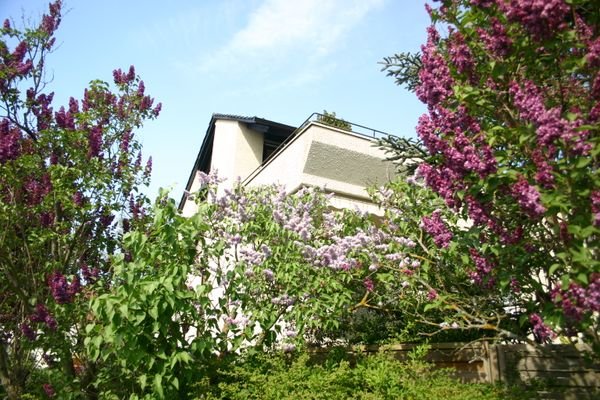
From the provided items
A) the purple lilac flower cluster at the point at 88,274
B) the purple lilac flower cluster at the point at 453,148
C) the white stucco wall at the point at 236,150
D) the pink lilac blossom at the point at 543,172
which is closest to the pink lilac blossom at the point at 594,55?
the pink lilac blossom at the point at 543,172

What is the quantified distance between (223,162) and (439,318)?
1088 cm

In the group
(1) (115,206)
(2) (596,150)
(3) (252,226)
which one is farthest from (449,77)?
(1) (115,206)

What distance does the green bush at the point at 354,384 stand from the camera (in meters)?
4.35

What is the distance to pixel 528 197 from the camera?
3125 millimetres

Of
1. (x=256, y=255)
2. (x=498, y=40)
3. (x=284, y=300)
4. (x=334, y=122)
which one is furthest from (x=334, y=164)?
(x=498, y=40)

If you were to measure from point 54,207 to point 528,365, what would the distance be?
273 inches

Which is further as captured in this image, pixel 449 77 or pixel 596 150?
pixel 449 77

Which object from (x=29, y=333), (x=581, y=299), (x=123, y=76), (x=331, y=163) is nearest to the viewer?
(x=581, y=299)

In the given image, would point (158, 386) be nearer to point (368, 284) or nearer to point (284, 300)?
point (284, 300)

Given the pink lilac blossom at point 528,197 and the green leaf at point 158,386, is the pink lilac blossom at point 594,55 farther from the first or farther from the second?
the green leaf at point 158,386

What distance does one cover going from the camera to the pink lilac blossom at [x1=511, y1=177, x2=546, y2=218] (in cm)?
308

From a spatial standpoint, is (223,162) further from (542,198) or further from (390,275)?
(542,198)

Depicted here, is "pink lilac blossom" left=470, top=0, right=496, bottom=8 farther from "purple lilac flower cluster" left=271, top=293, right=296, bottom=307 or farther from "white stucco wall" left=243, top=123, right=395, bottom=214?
"white stucco wall" left=243, top=123, right=395, bottom=214

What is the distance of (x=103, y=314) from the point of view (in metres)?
4.75
